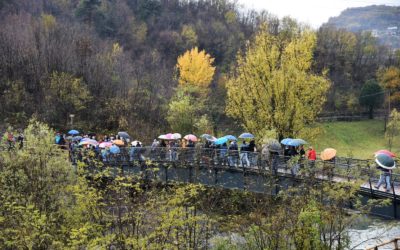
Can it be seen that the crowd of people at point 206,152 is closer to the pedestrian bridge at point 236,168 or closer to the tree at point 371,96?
the pedestrian bridge at point 236,168

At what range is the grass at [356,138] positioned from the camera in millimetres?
56500

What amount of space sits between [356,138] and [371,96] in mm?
12268

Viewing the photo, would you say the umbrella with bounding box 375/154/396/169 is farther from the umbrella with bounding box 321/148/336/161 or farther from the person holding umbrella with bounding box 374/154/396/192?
the umbrella with bounding box 321/148/336/161

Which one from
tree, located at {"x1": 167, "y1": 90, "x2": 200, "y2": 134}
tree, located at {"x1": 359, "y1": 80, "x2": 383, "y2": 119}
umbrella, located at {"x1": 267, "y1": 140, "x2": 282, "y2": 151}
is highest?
umbrella, located at {"x1": 267, "y1": 140, "x2": 282, "y2": 151}

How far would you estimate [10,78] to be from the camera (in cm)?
4803

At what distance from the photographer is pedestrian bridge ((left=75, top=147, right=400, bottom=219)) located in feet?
53.9

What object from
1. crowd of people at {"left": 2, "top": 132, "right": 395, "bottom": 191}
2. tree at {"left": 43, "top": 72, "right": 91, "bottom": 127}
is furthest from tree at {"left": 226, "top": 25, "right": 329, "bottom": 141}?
tree at {"left": 43, "top": 72, "right": 91, "bottom": 127}

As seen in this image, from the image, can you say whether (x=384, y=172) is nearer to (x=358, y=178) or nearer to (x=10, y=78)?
(x=358, y=178)

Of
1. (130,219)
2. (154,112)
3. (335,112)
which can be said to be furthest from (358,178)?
(335,112)

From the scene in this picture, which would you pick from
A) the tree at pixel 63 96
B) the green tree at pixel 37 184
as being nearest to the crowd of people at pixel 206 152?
the green tree at pixel 37 184

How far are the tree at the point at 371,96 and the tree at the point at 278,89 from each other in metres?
46.1

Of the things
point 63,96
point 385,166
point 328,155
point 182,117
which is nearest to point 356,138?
point 182,117

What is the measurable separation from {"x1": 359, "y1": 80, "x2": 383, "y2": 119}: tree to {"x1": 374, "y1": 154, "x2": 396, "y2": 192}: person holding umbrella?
59626 millimetres

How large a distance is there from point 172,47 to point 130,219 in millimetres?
81023
